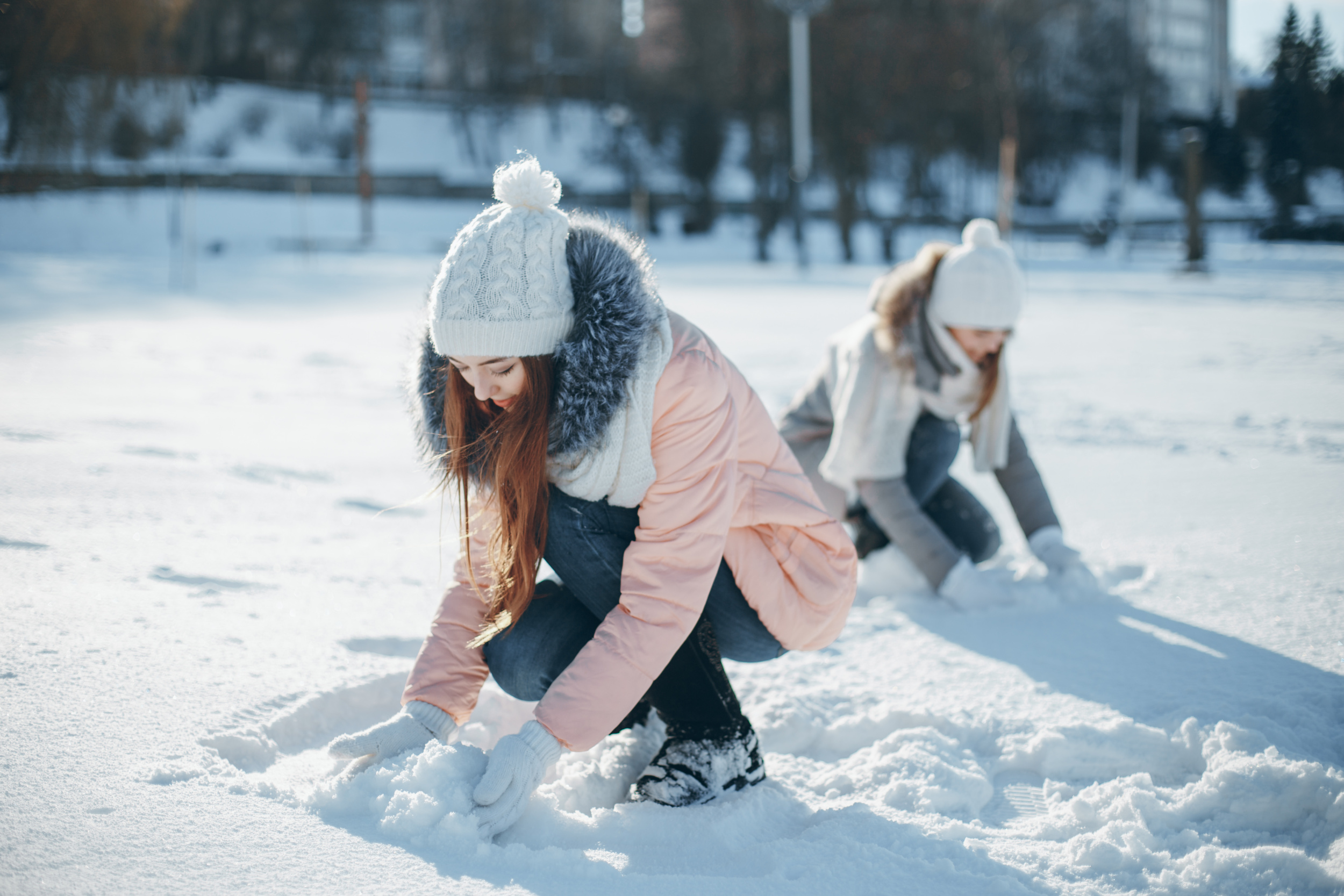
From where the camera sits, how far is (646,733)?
5.46 feet

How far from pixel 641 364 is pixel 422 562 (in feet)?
4.43

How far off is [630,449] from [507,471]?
17 cm

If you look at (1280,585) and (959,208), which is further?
Answer: (959,208)

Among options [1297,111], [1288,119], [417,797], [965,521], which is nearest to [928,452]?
[965,521]

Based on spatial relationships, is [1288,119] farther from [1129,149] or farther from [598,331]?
[1129,149]

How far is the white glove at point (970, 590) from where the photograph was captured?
7.43 ft

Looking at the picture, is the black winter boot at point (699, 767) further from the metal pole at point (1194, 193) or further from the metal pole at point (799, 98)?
the metal pole at point (799, 98)

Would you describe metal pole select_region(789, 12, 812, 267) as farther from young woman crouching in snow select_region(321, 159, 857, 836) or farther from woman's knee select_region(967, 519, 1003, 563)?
young woman crouching in snow select_region(321, 159, 857, 836)

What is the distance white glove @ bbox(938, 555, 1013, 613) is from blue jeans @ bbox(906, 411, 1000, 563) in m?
0.19

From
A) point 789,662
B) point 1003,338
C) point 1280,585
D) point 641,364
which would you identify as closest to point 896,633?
point 789,662

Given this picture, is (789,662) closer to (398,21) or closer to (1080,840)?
(1080,840)

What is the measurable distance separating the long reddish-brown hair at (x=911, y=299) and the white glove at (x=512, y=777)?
52.1 inches

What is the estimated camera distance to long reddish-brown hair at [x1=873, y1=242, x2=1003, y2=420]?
2281mm

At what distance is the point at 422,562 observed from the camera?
248 centimetres
